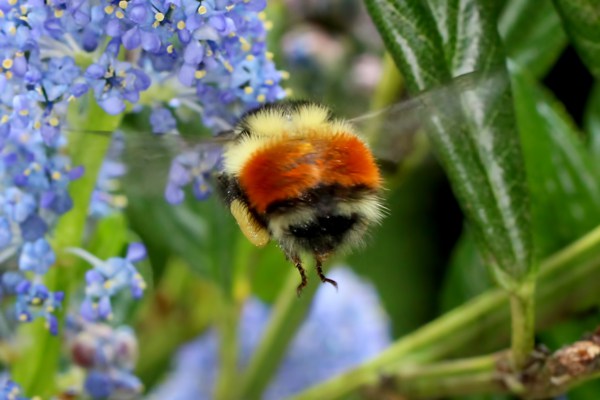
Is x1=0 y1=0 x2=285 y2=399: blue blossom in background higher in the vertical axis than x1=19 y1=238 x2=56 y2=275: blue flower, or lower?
higher

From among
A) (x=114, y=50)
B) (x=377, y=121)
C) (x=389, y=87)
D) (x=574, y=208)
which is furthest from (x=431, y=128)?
(x=389, y=87)

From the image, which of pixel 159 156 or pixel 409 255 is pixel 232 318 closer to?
pixel 159 156

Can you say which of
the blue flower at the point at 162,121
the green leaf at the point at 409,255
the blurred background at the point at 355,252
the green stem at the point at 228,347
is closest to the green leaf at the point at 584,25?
the blurred background at the point at 355,252

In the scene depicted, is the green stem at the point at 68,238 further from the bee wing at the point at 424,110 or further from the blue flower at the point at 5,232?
the bee wing at the point at 424,110

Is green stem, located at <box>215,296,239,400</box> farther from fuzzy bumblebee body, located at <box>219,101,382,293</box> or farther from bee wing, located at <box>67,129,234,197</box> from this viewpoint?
fuzzy bumblebee body, located at <box>219,101,382,293</box>

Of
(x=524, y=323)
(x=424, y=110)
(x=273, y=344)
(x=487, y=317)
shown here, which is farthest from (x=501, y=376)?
(x=273, y=344)

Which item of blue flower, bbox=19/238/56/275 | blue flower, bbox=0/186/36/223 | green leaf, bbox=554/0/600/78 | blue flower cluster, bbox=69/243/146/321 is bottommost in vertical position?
blue flower cluster, bbox=69/243/146/321

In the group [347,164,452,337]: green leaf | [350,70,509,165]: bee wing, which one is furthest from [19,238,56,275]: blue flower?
[347,164,452,337]: green leaf
